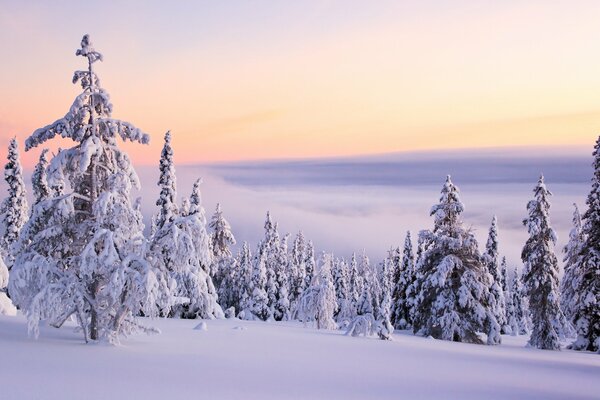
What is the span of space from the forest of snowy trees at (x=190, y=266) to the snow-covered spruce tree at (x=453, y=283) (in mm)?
84

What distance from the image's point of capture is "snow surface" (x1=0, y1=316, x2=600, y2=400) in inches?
415

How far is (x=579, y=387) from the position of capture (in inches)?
640

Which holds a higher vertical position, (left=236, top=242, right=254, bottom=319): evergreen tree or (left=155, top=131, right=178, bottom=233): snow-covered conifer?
(left=155, top=131, right=178, bottom=233): snow-covered conifer

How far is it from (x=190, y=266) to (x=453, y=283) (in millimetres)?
25330

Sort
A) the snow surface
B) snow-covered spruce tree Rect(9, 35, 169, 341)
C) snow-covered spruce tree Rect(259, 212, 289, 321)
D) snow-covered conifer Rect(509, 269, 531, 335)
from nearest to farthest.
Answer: the snow surface → snow-covered spruce tree Rect(9, 35, 169, 341) → snow-covered spruce tree Rect(259, 212, 289, 321) → snow-covered conifer Rect(509, 269, 531, 335)

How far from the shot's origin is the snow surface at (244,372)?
1053 cm

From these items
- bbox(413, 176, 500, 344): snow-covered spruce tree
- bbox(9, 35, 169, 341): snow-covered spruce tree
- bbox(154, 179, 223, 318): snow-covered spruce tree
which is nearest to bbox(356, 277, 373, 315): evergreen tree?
bbox(413, 176, 500, 344): snow-covered spruce tree

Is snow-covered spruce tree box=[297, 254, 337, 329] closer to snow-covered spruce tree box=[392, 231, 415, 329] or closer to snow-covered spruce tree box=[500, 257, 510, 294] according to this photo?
snow-covered spruce tree box=[392, 231, 415, 329]

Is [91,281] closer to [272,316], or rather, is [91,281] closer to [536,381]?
[536,381]

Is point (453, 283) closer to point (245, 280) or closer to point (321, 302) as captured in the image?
point (321, 302)

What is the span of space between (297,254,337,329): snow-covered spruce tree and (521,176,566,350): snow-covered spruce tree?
18015mm

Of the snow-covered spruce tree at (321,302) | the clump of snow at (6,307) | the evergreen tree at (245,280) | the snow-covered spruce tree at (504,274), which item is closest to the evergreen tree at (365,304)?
the snow-covered spruce tree at (321,302)

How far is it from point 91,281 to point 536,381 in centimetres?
1497

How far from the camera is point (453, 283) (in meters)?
36.8
